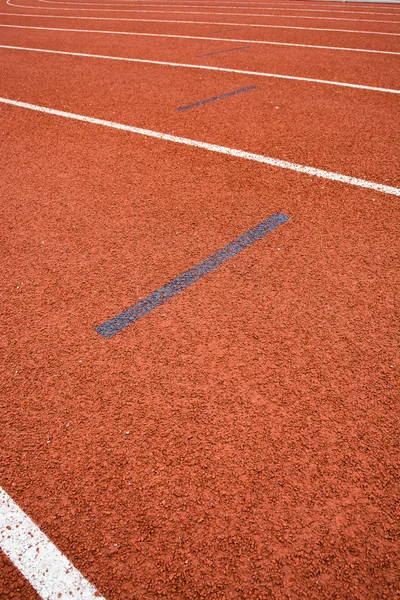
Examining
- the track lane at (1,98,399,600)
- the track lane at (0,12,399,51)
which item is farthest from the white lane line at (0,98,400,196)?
the track lane at (0,12,399,51)

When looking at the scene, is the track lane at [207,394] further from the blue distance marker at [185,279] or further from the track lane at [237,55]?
the track lane at [237,55]

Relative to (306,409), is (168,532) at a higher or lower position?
→ lower

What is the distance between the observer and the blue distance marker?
2.99 m

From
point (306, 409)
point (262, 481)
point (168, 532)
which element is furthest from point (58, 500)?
point (306, 409)

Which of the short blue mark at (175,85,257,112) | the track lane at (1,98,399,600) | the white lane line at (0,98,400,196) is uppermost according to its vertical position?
the short blue mark at (175,85,257,112)

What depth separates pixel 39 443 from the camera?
7.75ft

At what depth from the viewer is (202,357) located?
9.00 feet

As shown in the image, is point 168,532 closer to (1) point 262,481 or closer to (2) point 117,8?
(1) point 262,481

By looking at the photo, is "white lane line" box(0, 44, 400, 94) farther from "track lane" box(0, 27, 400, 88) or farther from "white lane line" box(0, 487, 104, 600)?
"white lane line" box(0, 487, 104, 600)

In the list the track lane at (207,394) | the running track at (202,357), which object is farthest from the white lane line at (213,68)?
the track lane at (207,394)

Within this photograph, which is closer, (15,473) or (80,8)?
(15,473)

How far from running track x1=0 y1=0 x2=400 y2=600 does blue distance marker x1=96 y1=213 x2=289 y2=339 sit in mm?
26

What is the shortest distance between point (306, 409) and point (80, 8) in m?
19.0

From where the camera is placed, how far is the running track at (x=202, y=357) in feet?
6.34
